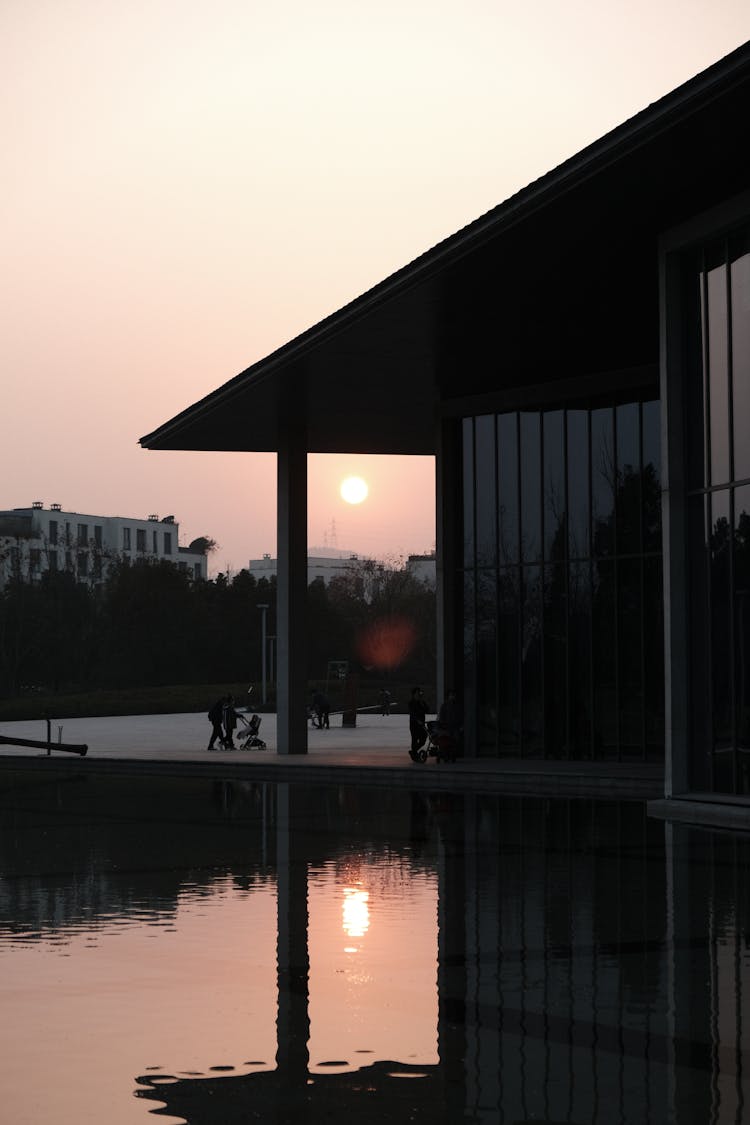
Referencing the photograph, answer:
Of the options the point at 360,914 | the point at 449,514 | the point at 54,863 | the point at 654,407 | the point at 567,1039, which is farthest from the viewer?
the point at 449,514

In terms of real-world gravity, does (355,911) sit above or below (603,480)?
below

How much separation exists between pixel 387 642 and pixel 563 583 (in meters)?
74.4

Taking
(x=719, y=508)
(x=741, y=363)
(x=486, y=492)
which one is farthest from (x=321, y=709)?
(x=741, y=363)

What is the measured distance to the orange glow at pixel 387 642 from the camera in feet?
345

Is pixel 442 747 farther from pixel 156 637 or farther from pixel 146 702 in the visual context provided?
pixel 156 637

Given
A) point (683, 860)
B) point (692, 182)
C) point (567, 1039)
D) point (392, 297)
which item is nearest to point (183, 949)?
point (567, 1039)

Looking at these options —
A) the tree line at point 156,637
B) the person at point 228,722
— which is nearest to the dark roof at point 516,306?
the person at point 228,722

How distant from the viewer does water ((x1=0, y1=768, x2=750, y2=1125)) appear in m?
Result: 6.30

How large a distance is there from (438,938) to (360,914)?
1224 mm

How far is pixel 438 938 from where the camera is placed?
10492 millimetres

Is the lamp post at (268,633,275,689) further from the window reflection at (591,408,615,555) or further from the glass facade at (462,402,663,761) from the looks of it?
the window reflection at (591,408,615,555)

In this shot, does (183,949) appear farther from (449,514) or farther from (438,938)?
(449,514)

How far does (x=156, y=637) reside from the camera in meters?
101

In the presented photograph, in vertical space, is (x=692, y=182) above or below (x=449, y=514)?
above
